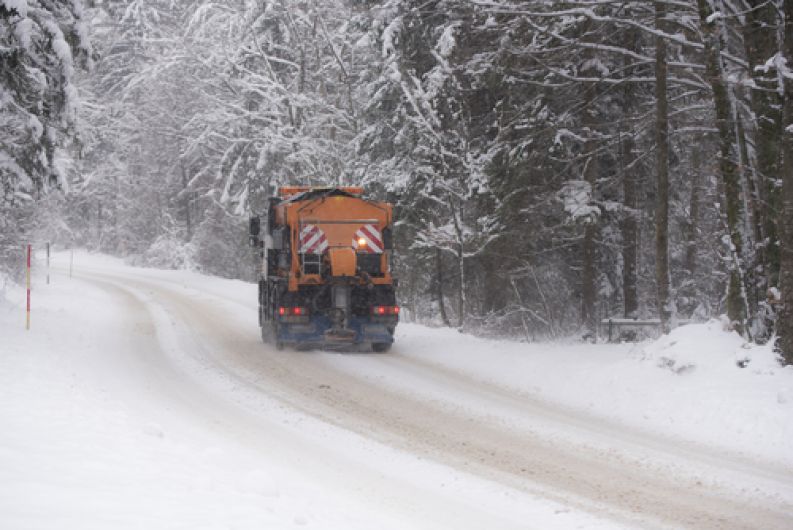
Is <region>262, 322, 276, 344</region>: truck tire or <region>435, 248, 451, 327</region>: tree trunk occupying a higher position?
<region>435, 248, 451, 327</region>: tree trunk

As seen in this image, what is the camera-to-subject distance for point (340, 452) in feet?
25.8

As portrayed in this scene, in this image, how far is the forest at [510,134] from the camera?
1101 cm

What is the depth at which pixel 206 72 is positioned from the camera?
3116 cm

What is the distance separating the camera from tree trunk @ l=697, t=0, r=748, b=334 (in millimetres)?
10680

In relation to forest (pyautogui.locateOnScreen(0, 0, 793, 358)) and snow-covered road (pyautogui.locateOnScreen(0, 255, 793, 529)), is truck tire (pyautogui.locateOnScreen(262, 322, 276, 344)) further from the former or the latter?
forest (pyautogui.locateOnScreen(0, 0, 793, 358))

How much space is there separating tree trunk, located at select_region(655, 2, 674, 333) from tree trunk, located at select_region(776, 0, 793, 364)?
291 cm

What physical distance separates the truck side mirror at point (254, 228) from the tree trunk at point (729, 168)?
31.7 ft

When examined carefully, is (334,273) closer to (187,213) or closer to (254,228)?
(254,228)

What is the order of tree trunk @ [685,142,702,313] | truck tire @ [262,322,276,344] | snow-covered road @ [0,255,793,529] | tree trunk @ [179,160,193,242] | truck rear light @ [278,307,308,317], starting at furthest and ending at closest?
1. tree trunk @ [179,160,193,242]
2. tree trunk @ [685,142,702,313]
3. truck tire @ [262,322,276,344]
4. truck rear light @ [278,307,308,317]
5. snow-covered road @ [0,255,793,529]

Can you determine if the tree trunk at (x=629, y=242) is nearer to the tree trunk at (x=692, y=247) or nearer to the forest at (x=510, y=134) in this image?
the forest at (x=510, y=134)

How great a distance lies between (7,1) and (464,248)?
10.5 meters

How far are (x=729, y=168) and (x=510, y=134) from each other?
19.8 feet

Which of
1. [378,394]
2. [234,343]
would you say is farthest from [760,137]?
[234,343]

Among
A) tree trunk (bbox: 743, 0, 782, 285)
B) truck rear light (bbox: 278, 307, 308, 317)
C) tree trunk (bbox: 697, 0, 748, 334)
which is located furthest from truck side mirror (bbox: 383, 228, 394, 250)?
tree trunk (bbox: 743, 0, 782, 285)
